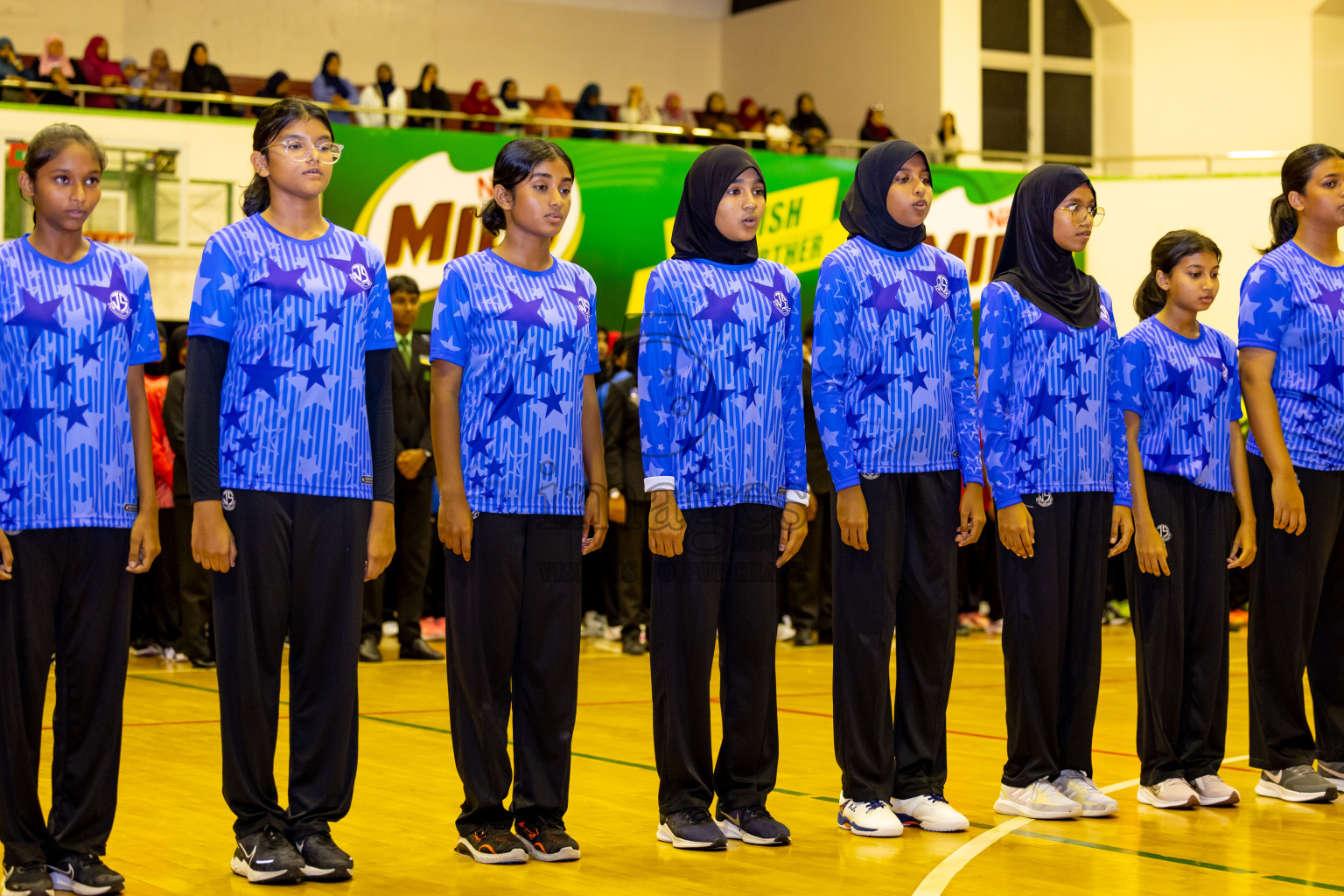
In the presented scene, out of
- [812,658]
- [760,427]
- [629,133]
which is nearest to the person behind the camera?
[760,427]

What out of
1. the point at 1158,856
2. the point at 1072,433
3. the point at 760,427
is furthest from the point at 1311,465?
the point at 760,427

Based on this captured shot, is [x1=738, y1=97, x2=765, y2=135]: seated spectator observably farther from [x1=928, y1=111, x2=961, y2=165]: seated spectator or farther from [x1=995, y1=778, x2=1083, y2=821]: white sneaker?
[x1=995, y1=778, x2=1083, y2=821]: white sneaker

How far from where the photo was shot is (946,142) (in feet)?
64.7

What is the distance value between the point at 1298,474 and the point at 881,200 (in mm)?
1812

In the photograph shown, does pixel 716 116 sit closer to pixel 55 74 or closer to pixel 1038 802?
pixel 55 74

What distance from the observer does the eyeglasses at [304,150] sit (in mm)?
4094

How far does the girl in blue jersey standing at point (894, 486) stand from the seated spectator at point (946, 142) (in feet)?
47.9

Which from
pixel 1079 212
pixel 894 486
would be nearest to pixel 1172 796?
pixel 894 486

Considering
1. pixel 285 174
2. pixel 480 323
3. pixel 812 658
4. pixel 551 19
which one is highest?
pixel 551 19

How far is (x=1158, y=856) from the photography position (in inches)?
168

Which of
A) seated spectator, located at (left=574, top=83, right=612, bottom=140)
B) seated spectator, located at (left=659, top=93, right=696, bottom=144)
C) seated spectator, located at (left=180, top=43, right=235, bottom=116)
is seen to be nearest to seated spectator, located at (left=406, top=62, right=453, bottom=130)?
seated spectator, located at (left=574, top=83, right=612, bottom=140)

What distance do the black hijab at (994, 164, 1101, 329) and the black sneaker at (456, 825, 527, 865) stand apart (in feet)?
7.55

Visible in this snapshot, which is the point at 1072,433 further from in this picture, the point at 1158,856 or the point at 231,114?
the point at 231,114

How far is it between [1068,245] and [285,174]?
242 cm
